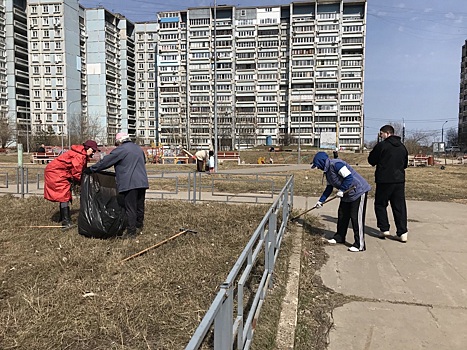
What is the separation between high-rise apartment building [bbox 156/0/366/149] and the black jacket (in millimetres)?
67483

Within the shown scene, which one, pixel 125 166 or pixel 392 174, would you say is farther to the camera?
pixel 392 174

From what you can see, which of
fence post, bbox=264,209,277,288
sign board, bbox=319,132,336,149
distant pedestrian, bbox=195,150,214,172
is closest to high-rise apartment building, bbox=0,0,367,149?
sign board, bbox=319,132,336,149

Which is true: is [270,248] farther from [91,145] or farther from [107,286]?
[91,145]

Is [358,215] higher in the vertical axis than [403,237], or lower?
higher

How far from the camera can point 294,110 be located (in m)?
80.2

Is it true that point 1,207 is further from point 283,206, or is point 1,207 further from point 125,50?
point 125,50

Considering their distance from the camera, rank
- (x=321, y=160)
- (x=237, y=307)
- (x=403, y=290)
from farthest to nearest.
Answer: (x=321, y=160) → (x=403, y=290) → (x=237, y=307)

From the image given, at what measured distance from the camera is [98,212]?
5.38 m

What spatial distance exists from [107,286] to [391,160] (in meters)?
4.39

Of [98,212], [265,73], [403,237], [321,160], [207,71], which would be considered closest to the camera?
[98,212]

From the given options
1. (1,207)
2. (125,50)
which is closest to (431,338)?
(1,207)

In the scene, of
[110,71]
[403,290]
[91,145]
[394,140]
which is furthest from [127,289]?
[110,71]

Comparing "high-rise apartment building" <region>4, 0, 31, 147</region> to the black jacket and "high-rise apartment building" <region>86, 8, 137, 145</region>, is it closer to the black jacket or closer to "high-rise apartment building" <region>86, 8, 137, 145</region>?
"high-rise apartment building" <region>86, 8, 137, 145</region>

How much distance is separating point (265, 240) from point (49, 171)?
4.24 m
